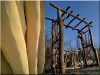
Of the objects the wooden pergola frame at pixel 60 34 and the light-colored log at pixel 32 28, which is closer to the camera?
the light-colored log at pixel 32 28

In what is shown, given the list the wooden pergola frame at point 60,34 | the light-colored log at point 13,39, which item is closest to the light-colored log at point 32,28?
the light-colored log at point 13,39

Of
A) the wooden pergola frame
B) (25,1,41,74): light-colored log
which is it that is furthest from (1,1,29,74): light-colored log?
the wooden pergola frame

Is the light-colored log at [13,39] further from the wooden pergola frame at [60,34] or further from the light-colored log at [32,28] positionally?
the wooden pergola frame at [60,34]

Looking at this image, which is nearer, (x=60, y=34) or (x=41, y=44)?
(x=41, y=44)

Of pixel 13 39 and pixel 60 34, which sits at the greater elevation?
pixel 60 34

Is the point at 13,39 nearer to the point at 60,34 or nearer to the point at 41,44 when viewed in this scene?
the point at 41,44

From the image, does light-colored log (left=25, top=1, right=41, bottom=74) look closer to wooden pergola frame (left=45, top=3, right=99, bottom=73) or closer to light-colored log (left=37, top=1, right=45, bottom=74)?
light-colored log (left=37, top=1, right=45, bottom=74)

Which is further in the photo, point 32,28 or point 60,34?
point 60,34

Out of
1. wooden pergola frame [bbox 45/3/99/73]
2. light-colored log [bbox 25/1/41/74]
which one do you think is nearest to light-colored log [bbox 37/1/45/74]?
light-colored log [bbox 25/1/41/74]

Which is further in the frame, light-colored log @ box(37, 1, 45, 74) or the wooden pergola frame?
the wooden pergola frame

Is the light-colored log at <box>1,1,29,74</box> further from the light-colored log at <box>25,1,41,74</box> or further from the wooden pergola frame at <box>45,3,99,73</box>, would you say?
the wooden pergola frame at <box>45,3,99,73</box>

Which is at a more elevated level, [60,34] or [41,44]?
[60,34]

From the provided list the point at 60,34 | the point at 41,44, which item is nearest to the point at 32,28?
the point at 41,44

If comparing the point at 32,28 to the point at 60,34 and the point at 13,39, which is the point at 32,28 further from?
the point at 60,34
